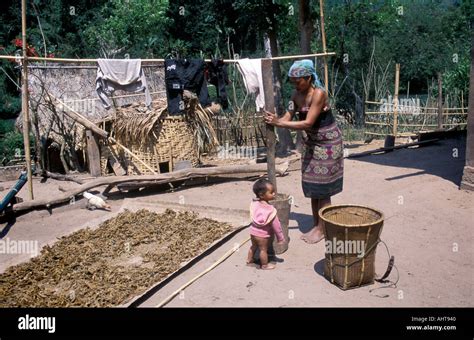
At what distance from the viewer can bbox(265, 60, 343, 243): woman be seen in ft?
13.4

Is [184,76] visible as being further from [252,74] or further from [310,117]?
[310,117]

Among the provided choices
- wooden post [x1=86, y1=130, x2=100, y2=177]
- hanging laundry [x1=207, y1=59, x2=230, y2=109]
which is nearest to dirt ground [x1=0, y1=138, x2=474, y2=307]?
wooden post [x1=86, y1=130, x2=100, y2=177]

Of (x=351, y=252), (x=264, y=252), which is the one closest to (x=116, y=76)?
(x=264, y=252)

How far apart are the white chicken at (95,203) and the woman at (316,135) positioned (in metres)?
3.07

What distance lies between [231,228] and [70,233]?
5.95 feet

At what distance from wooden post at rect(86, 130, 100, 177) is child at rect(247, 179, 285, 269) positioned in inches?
202

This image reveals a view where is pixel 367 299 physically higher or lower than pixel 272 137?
lower

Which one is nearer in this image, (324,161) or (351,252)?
(351,252)

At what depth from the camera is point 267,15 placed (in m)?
8.70

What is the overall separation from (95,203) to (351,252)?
391cm

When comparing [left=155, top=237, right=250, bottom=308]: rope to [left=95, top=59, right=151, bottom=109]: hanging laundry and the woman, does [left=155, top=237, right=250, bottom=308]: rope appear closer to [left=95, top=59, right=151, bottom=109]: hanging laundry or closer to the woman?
the woman

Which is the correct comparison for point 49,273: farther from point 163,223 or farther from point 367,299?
point 367,299

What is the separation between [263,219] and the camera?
3820mm

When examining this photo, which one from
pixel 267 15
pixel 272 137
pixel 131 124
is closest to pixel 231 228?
pixel 272 137
